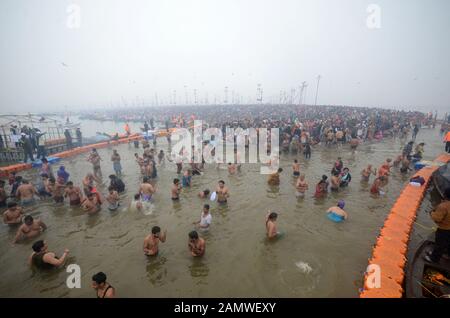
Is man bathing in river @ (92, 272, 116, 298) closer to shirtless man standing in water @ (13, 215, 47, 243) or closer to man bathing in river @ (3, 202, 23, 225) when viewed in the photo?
shirtless man standing in water @ (13, 215, 47, 243)

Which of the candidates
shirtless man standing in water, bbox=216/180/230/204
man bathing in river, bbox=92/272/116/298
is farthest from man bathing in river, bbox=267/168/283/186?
man bathing in river, bbox=92/272/116/298

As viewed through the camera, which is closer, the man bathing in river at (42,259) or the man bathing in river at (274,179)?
the man bathing in river at (42,259)

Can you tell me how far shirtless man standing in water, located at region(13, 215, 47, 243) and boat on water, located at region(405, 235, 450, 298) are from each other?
376 inches

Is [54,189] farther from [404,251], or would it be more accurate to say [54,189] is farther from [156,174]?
[404,251]

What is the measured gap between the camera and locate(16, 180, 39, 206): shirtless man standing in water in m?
9.19

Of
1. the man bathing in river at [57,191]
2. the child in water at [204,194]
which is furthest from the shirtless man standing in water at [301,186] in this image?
the man bathing in river at [57,191]

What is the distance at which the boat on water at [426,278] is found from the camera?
14.6 ft

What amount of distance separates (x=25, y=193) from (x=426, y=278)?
42.5ft

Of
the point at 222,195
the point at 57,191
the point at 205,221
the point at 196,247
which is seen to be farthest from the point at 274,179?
the point at 57,191

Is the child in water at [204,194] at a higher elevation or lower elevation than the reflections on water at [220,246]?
higher

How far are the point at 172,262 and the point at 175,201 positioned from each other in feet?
12.2

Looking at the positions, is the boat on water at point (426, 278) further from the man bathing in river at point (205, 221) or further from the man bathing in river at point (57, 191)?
the man bathing in river at point (57, 191)

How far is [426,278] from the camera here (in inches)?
192

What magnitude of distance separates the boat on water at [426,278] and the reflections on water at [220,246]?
0.91 meters
